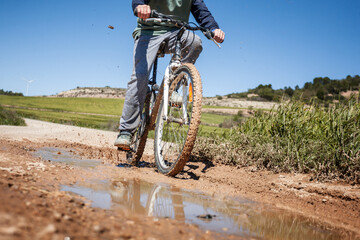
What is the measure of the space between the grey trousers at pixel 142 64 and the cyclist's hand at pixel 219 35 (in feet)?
0.81

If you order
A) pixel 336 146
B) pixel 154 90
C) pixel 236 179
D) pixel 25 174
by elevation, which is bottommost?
pixel 236 179

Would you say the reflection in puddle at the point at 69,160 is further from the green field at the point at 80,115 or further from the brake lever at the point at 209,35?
the green field at the point at 80,115

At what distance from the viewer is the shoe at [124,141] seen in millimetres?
3529

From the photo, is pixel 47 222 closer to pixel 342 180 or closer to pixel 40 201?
pixel 40 201

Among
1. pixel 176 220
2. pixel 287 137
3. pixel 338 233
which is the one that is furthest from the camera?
pixel 287 137

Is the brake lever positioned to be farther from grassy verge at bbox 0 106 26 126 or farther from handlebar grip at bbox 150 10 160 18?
grassy verge at bbox 0 106 26 126

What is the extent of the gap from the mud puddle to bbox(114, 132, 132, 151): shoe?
118cm

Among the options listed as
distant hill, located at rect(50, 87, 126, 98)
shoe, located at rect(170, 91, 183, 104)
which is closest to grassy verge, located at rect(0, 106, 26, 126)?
shoe, located at rect(170, 91, 183, 104)

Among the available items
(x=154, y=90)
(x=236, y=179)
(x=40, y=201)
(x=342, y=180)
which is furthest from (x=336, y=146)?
(x=40, y=201)

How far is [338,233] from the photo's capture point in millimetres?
1764

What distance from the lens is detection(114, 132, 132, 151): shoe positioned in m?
3.53

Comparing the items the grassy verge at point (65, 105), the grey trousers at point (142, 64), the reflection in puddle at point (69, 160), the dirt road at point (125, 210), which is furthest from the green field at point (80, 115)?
the reflection in puddle at point (69, 160)

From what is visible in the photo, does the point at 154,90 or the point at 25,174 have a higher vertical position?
the point at 154,90

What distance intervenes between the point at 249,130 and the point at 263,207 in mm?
3116
